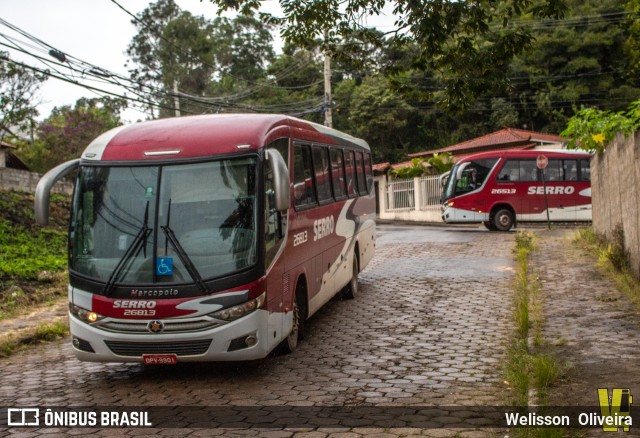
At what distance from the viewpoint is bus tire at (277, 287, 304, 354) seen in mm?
9255

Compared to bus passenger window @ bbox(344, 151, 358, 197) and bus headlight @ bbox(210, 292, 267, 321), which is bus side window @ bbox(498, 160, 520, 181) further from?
bus headlight @ bbox(210, 292, 267, 321)

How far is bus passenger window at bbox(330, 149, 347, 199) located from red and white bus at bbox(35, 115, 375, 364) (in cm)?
341

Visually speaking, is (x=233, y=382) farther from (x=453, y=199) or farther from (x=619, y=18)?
(x=619, y=18)

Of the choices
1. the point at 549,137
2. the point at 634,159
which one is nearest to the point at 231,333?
the point at 634,159

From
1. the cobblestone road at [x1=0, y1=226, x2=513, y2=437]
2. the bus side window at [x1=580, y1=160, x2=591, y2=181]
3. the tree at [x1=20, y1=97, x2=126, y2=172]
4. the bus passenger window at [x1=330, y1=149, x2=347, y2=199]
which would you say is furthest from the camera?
the tree at [x1=20, y1=97, x2=126, y2=172]

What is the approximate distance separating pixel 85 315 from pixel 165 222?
1.30 metres

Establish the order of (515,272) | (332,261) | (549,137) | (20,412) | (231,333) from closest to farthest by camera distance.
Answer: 1. (20,412)
2. (231,333)
3. (332,261)
4. (515,272)
5. (549,137)

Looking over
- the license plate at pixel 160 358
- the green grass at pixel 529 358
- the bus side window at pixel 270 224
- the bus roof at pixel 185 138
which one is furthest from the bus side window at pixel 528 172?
the license plate at pixel 160 358

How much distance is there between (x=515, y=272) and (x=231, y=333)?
9.39 metres

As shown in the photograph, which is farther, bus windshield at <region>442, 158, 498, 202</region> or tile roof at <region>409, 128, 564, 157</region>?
tile roof at <region>409, 128, 564, 157</region>

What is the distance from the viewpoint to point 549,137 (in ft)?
140

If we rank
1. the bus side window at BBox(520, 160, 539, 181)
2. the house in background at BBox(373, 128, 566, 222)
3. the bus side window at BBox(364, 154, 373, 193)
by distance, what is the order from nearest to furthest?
1. the bus side window at BBox(364, 154, 373, 193)
2. the bus side window at BBox(520, 160, 539, 181)
3. the house in background at BBox(373, 128, 566, 222)

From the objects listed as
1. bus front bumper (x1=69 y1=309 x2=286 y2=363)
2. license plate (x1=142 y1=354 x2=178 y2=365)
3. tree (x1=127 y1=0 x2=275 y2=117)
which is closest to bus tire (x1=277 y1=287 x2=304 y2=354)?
bus front bumper (x1=69 y1=309 x2=286 y2=363)

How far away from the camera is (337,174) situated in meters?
12.4
